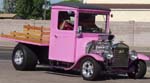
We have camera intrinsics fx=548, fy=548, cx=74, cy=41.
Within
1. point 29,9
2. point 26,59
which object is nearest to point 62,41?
point 26,59

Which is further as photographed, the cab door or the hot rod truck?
the cab door

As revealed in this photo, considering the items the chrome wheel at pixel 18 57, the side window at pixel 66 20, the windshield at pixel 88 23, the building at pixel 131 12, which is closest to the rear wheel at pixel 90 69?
the windshield at pixel 88 23

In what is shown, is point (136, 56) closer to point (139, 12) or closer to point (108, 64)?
point (108, 64)

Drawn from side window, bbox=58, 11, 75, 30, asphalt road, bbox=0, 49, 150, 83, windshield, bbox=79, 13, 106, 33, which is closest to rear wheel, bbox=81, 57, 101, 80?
asphalt road, bbox=0, 49, 150, 83

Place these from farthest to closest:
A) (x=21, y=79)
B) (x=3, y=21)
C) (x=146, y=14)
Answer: (x=146, y=14) → (x=3, y=21) → (x=21, y=79)

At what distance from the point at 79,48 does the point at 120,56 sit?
1247 mm

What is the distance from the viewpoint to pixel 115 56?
15.5m

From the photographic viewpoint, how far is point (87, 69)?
15.2 metres

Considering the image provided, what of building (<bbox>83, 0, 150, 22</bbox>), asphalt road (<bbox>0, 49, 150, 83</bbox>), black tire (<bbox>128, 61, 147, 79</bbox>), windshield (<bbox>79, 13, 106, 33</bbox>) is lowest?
asphalt road (<bbox>0, 49, 150, 83</bbox>)

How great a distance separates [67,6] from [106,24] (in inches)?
61.5

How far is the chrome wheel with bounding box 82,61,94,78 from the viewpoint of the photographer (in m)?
15.1

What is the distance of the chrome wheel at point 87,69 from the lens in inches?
595

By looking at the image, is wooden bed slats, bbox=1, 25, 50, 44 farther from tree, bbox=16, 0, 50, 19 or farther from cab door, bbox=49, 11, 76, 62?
tree, bbox=16, 0, 50, 19

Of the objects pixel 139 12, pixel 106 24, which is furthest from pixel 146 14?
pixel 106 24
